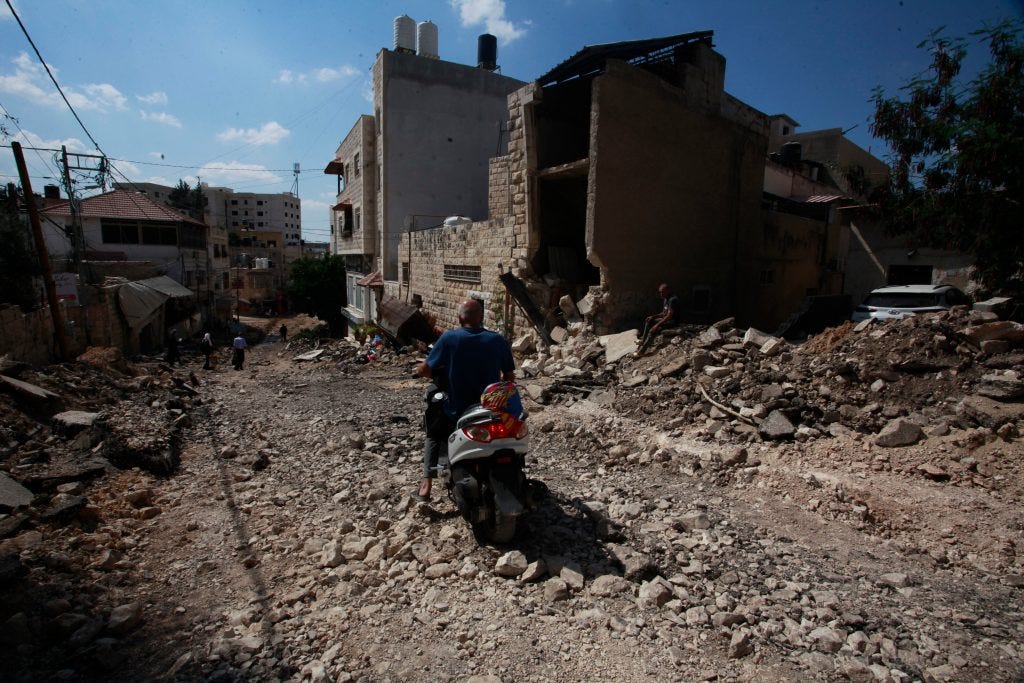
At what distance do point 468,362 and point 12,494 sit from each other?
12.1ft

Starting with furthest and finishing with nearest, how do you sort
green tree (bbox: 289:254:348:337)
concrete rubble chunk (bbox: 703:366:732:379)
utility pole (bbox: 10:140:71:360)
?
green tree (bbox: 289:254:348:337)
utility pole (bbox: 10:140:71:360)
concrete rubble chunk (bbox: 703:366:732:379)

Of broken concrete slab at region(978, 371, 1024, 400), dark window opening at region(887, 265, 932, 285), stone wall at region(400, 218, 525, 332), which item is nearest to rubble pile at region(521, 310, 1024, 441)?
broken concrete slab at region(978, 371, 1024, 400)

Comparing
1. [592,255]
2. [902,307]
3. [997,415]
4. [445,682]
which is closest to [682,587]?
[445,682]

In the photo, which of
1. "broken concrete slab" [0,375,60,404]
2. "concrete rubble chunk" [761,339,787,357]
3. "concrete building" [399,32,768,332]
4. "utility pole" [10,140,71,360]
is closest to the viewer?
"broken concrete slab" [0,375,60,404]

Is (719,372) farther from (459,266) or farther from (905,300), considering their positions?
(459,266)

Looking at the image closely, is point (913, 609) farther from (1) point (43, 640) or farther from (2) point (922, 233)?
(2) point (922, 233)

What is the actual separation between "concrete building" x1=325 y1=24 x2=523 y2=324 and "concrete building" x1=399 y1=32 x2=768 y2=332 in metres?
7.30

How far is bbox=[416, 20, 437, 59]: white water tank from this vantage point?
20359 millimetres

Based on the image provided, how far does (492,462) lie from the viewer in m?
3.27

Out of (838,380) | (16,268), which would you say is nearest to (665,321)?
(838,380)

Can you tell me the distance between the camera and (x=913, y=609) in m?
2.62

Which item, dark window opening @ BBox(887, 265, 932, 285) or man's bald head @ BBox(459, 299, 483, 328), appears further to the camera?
dark window opening @ BBox(887, 265, 932, 285)

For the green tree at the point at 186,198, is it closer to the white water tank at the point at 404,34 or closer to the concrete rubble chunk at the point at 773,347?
the white water tank at the point at 404,34

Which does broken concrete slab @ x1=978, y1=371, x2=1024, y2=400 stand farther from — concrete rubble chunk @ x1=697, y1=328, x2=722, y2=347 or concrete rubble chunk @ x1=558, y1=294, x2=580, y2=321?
concrete rubble chunk @ x1=558, y1=294, x2=580, y2=321
